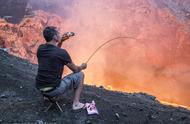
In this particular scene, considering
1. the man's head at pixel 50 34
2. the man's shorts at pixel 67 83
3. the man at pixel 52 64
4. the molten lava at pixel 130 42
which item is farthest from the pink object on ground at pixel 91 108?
the molten lava at pixel 130 42

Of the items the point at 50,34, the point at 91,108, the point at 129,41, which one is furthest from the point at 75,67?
the point at 129,41

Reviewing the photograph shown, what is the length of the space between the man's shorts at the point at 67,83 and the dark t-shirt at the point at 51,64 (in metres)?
0.10

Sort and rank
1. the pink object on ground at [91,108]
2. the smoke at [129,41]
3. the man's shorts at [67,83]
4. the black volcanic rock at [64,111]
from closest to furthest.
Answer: the man's shorts at [67,83]
the black volcanic rock at [64,111]
the pink object on ground at [91,108]
the smoke at [129,41]

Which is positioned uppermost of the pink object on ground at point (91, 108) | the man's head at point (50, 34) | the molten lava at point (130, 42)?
the man's head at point (50, 34)

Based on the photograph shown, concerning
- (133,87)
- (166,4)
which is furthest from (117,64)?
(166,4)

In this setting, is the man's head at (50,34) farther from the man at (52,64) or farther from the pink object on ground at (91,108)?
the pink object on ground at (91,108)

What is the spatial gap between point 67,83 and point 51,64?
486 millimetres

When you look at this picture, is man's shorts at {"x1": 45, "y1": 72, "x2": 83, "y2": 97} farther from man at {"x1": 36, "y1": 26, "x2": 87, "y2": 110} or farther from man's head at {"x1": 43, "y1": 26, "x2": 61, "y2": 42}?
man's head at {"x1": 43, "y1": 26, "x2": 61, "y2": 42}

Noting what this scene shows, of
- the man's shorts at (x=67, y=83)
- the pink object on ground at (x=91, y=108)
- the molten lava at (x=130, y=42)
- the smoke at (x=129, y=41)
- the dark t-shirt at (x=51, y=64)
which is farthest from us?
the smoke at (x=129, y=41)

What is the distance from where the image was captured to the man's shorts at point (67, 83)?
738cm

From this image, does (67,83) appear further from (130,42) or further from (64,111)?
(130,42)

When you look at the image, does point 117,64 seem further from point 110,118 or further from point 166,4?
point 110,118

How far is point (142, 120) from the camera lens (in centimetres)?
807

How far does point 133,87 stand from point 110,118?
1247cm
